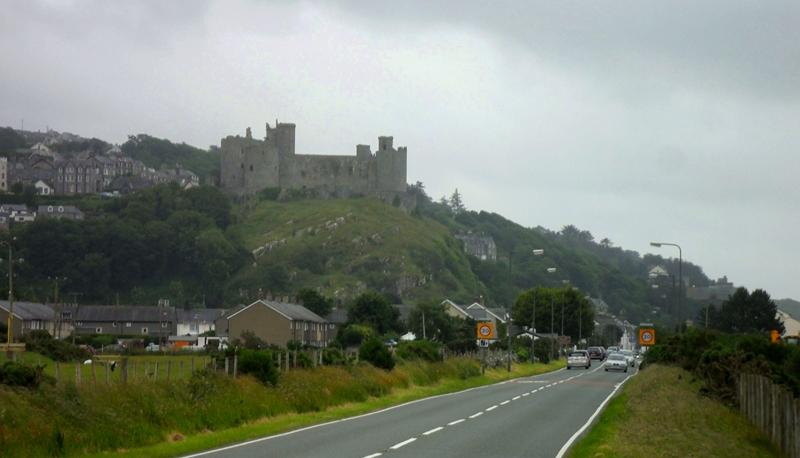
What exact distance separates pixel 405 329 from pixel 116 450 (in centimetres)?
10874

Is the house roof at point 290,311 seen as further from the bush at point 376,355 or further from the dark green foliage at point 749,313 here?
the bush at point 376,355

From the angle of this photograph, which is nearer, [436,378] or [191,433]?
[191,433]

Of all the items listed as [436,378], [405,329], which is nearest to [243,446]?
[436,378]

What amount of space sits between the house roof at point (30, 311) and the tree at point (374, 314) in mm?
30837

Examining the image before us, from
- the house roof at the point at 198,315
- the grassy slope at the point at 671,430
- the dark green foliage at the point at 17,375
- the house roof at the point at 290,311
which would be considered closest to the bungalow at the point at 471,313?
the house roof at the point at 290,311

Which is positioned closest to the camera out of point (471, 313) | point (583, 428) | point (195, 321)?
point (583, 428)

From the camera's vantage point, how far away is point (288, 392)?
106ft

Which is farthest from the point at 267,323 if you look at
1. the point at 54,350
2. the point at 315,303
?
the point at 54,350

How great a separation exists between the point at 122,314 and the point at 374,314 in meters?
31.8

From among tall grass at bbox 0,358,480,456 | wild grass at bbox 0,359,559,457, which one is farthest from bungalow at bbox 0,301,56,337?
tall grass at bbox 0,358,480,456

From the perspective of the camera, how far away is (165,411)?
24.9 m

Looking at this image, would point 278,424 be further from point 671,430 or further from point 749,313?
point 749,313

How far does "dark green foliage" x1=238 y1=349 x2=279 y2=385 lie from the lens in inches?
1251

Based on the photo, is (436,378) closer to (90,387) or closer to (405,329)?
(90,387)
